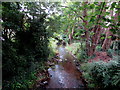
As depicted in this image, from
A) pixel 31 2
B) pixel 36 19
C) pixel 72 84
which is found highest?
pixel 31 2

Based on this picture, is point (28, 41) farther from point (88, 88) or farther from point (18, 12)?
point (88, 88)

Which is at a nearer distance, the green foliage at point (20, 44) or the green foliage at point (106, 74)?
the green foliage at point (20, 44)

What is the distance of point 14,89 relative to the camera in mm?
2539

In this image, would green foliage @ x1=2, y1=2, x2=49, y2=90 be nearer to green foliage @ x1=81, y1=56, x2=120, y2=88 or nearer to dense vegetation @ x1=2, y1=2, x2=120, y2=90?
dense vegetation @ x1=2, y1=2, x2=120, y2=90

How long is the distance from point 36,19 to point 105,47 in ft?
21.5

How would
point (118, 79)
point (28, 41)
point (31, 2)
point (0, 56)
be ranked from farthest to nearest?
point (28, 41) → point (31, 2) → point (118, 79) → point (0, 56)

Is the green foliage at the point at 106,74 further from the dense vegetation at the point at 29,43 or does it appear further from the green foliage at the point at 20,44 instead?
the green foliage at the point at 20,44

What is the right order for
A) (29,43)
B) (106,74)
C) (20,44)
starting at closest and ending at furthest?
1. (106,74)
2. (20,44)
3. (29,43)

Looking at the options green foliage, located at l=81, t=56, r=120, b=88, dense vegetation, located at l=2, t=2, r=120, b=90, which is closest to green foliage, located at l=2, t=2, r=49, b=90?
dense vegetation, located at l=2, t=2, r=120, b=90

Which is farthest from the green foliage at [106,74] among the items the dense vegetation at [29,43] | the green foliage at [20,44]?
the green foliage at [20,44]

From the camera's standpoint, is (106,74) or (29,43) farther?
(29,43)

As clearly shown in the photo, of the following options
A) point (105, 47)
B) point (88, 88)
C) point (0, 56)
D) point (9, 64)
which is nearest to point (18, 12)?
point (0, 56)

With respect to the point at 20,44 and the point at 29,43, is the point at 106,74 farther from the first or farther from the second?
the point at 20,44

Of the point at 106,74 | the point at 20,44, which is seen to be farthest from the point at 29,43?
the point at 106,74
